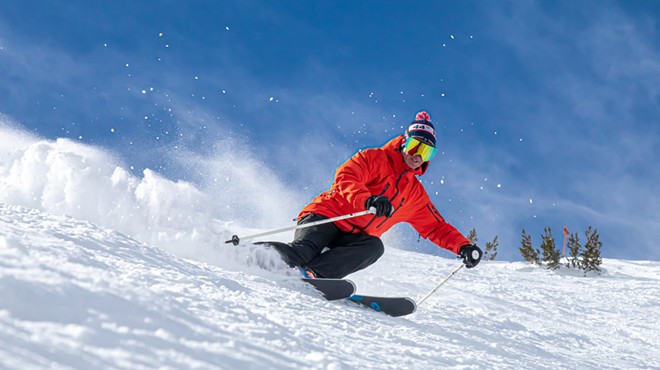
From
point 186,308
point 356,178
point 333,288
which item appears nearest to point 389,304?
point 333,288

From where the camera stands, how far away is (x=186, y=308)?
1711 mm

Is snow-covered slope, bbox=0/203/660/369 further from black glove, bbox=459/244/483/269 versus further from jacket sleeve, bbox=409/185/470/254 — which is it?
jacket sleeve, bbox=409/185/470/254

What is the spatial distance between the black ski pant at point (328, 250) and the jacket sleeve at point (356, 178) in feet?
1.02

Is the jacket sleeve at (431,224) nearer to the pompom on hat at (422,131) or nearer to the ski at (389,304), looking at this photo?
the pompom on hat at (422,131)

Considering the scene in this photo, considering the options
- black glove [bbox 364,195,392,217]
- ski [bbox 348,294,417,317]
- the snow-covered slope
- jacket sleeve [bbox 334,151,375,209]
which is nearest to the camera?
the snow-covered slope

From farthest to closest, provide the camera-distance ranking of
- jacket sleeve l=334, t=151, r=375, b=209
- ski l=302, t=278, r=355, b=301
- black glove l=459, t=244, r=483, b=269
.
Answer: black glove l=459, t=244, r=483, b=269
jacket sleeve l=334, t=151, r=375, b=209
ski l=302, t=278, r=355, b=301

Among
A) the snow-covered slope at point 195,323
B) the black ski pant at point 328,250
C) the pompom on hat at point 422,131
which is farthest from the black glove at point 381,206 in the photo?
the pompom on hat at point 422,131

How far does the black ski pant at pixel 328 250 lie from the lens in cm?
386

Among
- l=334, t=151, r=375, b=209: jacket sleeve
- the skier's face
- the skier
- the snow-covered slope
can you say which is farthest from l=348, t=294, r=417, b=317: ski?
the skier's face

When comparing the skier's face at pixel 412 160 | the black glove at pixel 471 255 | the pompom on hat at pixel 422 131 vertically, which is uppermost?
the pompom on hat at pixel 422 131

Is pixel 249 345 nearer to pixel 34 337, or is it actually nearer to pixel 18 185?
pixel 34 337

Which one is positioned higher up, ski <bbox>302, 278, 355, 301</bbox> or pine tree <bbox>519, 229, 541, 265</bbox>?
pine tree <bbox>519, 229, 541, 265</bbox>

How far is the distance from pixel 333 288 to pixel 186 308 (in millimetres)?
1694

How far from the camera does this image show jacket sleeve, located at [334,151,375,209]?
4037mm
